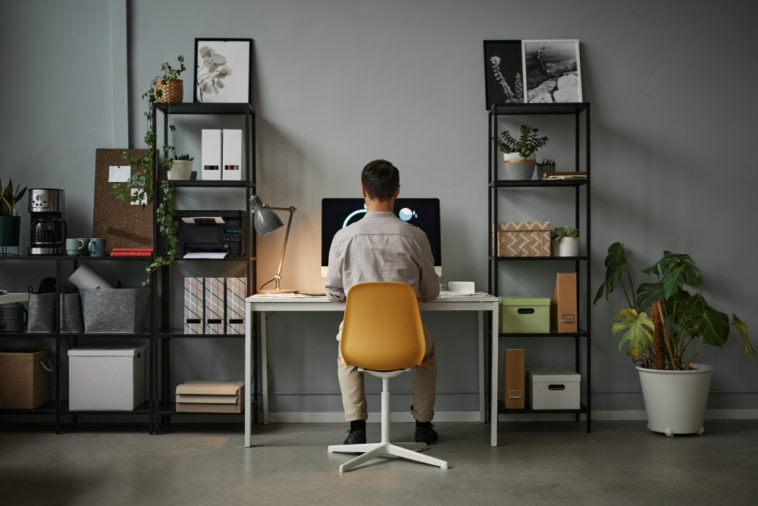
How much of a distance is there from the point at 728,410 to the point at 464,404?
1.61 metres

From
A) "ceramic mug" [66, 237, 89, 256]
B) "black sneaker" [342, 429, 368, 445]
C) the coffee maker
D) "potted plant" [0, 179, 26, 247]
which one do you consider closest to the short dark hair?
"black sneaker" [342, 429, 368, 445]

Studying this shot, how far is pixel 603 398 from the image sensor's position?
3885 millimetres

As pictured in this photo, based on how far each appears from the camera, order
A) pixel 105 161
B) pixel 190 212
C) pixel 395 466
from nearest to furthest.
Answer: pixel 395 466, pixel 190 212, pixel 105 161

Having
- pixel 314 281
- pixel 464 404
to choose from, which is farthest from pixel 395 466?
pixel 314 281

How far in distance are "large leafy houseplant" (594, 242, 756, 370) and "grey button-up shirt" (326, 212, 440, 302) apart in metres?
1.28

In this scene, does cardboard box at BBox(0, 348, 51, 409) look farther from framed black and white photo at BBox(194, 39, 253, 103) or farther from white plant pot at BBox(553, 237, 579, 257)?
white plant pot at BBox(553, 237, 579, 257)

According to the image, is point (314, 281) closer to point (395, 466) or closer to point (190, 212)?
point (190, 212)

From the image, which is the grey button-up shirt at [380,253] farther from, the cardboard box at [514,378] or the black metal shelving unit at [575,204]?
the cardboard box at [514,378]

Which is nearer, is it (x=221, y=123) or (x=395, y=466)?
(x=395, y=466)

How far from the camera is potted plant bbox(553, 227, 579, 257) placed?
12.0 feet

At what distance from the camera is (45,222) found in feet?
11.9

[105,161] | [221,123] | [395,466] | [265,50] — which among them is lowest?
[395,466]

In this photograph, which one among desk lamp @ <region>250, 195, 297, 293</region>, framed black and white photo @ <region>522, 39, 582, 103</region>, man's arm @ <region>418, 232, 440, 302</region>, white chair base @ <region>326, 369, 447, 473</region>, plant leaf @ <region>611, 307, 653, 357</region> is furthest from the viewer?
framed black and white photo @ <region>522, 39, 582, 103</region>

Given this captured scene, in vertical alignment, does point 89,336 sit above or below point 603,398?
above
